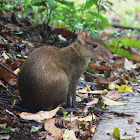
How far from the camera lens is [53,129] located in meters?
2.55

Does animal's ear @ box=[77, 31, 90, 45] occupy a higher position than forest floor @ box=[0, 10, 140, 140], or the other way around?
animal's ear @ box=[77, 31, 90, 45]

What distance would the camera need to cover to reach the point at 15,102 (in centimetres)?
304

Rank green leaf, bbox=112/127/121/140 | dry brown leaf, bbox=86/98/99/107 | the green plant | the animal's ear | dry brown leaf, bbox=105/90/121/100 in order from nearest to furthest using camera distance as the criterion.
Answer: green leaf, bbox=112/127/121/140
dry brown leaf, bbox=86/98/99/107
dry brown leaf, bbox=105/90/121/100
the animal's ear
the green plant

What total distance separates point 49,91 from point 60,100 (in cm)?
27

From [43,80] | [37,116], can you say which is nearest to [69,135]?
[37,116]

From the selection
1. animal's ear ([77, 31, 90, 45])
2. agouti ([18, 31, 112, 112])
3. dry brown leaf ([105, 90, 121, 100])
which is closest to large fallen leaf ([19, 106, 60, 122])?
agouti ([18, 31, 112, 112])

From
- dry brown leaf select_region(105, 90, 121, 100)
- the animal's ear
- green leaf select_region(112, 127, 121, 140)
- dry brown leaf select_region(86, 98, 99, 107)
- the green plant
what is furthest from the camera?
the green plant

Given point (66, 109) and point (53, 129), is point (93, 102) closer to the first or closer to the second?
point (66, 109)

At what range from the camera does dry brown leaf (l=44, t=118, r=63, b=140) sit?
2473mm

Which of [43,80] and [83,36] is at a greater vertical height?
[83,36]

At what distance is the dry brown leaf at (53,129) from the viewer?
2.47 meters

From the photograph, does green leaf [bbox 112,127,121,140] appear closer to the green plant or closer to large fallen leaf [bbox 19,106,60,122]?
large fallen leaf [bbox 19,106,60,122]

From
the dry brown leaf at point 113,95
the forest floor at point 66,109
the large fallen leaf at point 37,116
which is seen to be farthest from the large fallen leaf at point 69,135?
the dry brown leaf at point 113,95

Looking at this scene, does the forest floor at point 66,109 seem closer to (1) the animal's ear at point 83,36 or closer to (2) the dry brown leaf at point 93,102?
(2) the dry brown leaf at point 93,102
